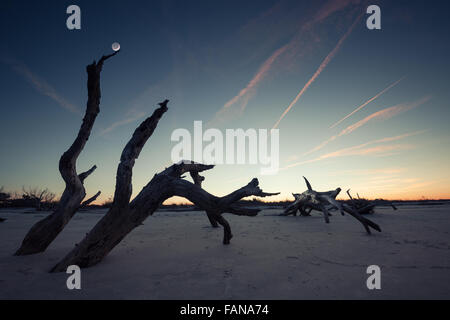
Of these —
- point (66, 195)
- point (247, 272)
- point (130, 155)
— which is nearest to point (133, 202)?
point (130, 155)

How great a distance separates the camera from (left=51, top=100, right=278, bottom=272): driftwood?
3311 millimetres

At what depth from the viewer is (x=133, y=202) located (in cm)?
355

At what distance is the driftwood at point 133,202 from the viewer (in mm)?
3311

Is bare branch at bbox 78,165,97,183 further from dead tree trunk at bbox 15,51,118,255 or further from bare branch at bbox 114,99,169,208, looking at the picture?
bare branch at bbox 114,99,169,208

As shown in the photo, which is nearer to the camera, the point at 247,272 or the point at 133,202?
the point at 247,272

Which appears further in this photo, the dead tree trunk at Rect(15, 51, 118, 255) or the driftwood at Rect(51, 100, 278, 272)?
the dead tree trunk at Rect(15, 51, 118, 255)

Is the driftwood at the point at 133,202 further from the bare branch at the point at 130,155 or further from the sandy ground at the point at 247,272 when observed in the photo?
the sandy ground at the point at 247,272

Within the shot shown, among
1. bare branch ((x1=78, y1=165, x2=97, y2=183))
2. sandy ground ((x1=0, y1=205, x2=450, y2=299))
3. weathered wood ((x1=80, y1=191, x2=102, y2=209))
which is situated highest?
bare branch ((x1=78, y1=165, x2=97, y2=183))

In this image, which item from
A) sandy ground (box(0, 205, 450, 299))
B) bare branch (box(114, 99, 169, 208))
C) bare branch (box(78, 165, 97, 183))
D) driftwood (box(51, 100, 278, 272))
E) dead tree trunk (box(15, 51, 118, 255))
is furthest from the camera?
bare branch (box(78, 165, 97, 183))

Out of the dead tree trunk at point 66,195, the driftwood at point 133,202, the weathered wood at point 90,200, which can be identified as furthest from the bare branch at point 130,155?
the weathered wood at point 90,200

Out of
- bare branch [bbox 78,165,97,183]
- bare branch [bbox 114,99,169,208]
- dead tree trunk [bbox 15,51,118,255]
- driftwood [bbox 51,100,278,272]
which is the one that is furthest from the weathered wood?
bare branch [bbox 114,99,169,208]

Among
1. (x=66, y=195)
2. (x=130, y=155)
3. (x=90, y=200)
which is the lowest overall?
(x=90, y=200)

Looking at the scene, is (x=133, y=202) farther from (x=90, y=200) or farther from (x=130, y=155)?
(x=90, y=200)
